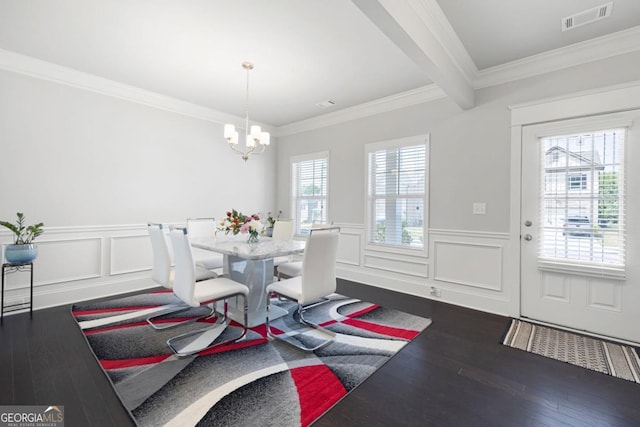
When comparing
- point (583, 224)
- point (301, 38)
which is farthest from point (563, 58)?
point (301, 38)

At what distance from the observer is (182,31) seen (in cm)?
250

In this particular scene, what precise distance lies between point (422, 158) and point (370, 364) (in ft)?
8.71

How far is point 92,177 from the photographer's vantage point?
3.49 m

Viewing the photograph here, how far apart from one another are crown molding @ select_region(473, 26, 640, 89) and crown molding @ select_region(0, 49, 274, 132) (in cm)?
382

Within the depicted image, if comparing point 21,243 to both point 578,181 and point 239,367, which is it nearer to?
point 239,367

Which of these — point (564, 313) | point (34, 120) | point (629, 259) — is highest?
point (34, 120)

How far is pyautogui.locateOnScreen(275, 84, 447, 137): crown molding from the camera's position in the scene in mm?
3592

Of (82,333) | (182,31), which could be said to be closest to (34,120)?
(182,31)

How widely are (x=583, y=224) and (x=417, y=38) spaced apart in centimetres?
231

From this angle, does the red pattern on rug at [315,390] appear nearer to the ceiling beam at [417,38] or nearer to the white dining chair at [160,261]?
the white dining chair at [160,261]

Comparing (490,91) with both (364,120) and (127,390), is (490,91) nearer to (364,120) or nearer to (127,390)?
(364,120)

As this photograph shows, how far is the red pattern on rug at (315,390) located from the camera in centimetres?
164

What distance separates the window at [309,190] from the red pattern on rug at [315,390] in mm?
3028
